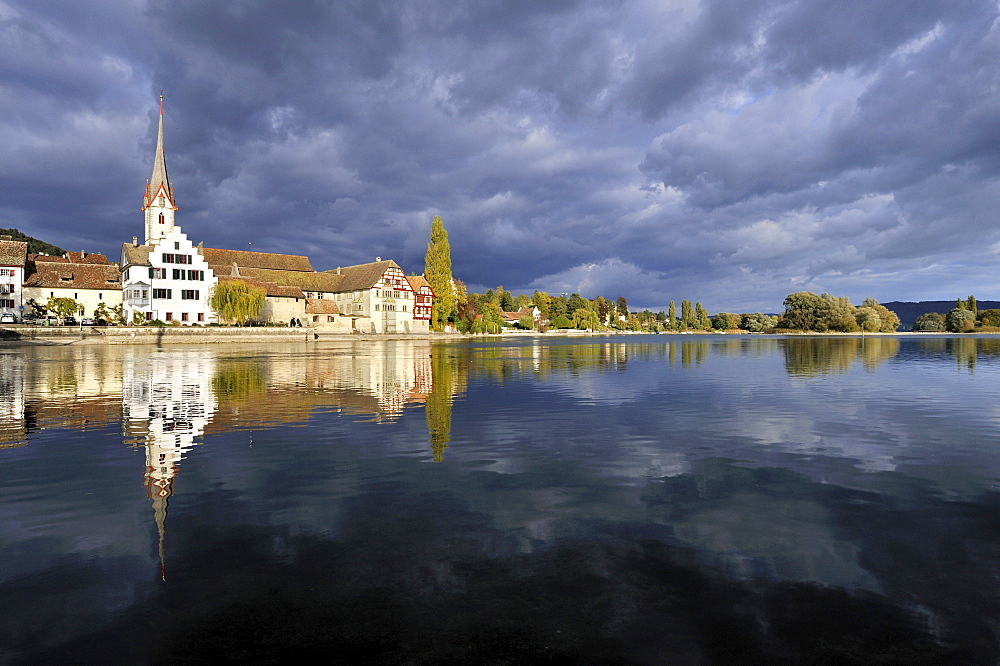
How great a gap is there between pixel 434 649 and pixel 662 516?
14.8 feet

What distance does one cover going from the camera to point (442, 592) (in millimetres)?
5867

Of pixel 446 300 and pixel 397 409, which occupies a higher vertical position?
pixel 446 300

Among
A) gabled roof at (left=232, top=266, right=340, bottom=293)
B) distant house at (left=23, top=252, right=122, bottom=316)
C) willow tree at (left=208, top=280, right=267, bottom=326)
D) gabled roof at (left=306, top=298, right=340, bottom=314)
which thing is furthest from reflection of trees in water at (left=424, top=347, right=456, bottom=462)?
gabled roof at (left=232, top=266, right=340, bottom=293)

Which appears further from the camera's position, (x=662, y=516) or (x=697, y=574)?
(x=662, y=516)

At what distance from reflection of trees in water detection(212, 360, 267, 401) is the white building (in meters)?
58.2

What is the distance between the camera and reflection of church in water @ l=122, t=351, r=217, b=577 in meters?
9.91

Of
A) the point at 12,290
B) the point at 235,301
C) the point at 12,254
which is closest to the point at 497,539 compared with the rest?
the point at 235,301

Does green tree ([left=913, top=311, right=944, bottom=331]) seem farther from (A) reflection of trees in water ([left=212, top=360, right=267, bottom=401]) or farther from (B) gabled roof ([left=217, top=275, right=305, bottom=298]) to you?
(A) reflection of trees in water ([left=212, top=360, right=267, bottom=401])

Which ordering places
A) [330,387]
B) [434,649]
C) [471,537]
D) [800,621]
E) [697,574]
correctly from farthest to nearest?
[330,387] < [471,537] < [697,574] < [800,621] < [434,649]

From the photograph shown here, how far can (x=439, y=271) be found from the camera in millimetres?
115188

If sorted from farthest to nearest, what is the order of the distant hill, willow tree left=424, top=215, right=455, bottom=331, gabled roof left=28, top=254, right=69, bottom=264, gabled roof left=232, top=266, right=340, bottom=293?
the distant hill
willow tree left=424, top=215, right=455, bottom=331
gabled roof left=232, top=266, right=340, bottom=293
gabled roof left=28, top=254, right=69, bottom=264

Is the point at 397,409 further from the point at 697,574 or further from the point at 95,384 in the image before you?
the point at 95,384

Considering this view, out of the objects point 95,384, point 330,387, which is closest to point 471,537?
point 330,387

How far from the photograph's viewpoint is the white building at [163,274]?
82.7 metres
